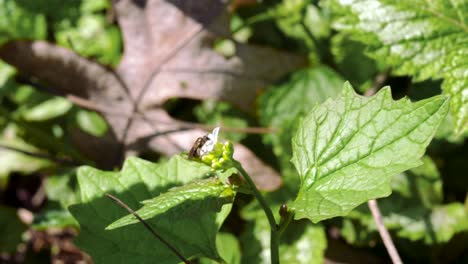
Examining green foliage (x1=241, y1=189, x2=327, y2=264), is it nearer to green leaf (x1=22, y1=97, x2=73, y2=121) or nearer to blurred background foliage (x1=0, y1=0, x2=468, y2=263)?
blurred background foliage (x1=0, y1=0, x2=468, y2=263)

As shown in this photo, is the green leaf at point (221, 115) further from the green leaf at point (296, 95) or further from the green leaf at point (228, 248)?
the green leaf at point (228, 248)

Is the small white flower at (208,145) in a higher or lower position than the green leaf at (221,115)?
lower

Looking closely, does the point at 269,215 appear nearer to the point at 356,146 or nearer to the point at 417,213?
the point at 356,146

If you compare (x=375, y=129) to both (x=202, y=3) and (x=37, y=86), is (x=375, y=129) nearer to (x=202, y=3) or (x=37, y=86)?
(x=202, y=3)

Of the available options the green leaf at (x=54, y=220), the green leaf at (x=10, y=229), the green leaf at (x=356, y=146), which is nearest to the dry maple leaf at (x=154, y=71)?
the green leaf at (x=54, y=220)

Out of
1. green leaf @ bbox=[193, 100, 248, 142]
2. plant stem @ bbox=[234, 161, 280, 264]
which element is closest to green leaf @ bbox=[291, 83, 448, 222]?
plant stem @ bbox=[234, 161, 280, 264]

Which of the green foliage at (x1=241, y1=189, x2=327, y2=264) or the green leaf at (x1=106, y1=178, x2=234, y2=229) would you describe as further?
the green foliage at (x1=241, y1=189, x2=327, y2=264)

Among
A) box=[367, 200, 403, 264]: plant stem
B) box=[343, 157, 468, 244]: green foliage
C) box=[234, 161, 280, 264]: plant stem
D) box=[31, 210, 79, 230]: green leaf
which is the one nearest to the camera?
box=[234, 161, 280, 264]: plant stem
